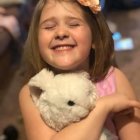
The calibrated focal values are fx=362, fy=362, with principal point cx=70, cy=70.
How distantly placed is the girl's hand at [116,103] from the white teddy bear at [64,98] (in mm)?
25

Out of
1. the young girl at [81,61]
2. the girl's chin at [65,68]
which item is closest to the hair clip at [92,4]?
the young girl at [81,61]

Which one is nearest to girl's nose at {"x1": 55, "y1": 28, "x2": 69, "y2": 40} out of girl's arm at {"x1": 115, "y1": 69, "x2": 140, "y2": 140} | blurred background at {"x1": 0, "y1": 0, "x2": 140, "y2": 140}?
girl's arm at {"x1": 115, "y1": 69, "x2": 140, "y2": 140}

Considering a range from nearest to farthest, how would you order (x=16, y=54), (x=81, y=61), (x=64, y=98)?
(x=64, y=98), (x=81, y=61), (x=16, y=54)

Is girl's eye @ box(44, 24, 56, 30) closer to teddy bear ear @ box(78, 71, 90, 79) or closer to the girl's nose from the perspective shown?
the girl's nose

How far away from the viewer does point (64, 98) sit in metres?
0.83

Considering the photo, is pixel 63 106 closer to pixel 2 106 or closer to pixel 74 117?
pixel 74 117

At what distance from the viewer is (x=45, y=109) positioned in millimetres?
889

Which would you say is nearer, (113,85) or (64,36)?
(64,36)

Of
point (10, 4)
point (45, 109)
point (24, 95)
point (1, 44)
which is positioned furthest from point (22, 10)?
point (45, 109)

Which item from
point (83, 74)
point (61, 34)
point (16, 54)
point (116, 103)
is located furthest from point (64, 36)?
point (16, 54)

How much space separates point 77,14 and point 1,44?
3.61 ft

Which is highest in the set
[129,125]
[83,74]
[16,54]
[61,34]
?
[61,34]

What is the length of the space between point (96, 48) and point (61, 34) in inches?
6.2

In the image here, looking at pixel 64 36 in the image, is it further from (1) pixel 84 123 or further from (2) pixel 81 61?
(1) pixel 84 123
